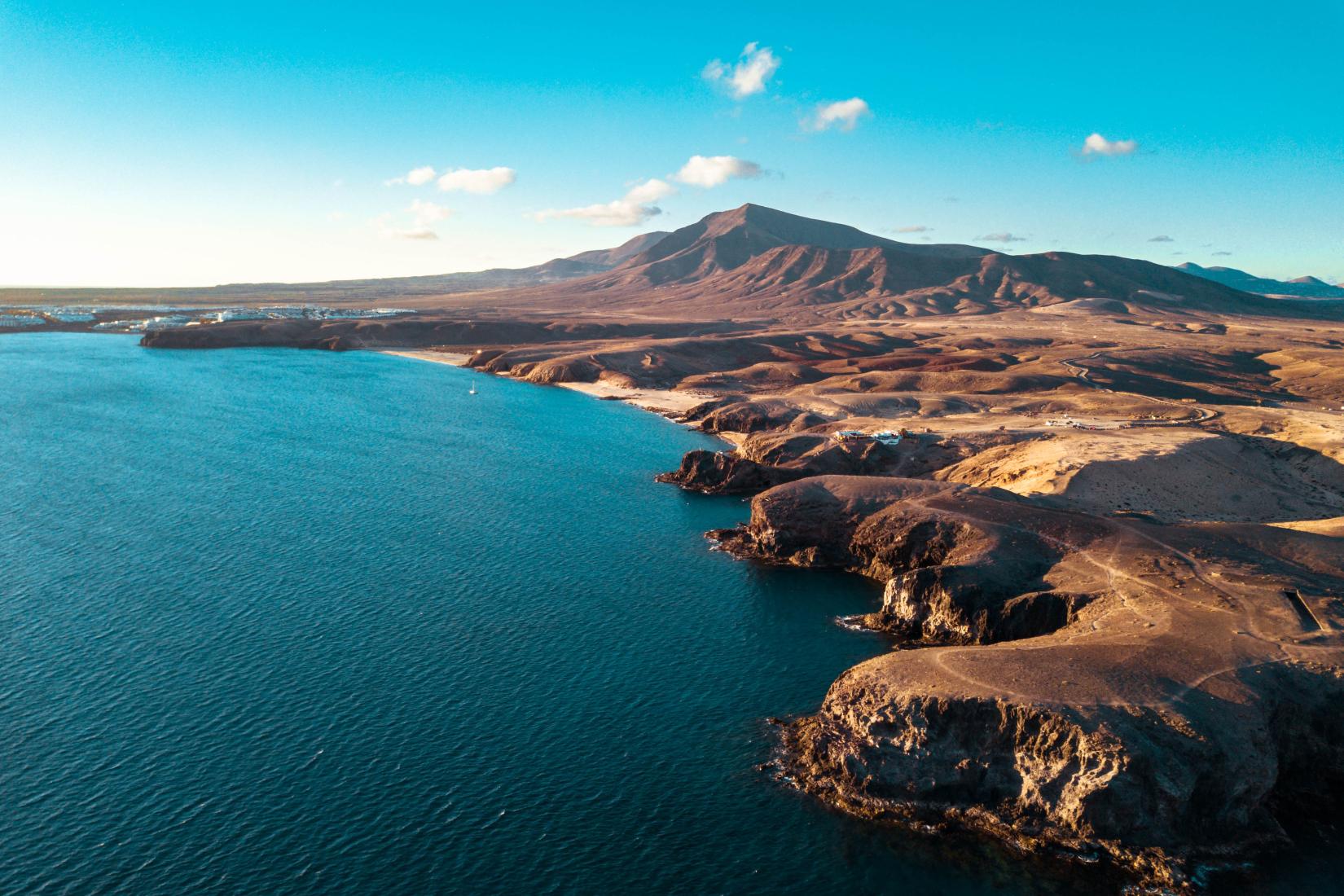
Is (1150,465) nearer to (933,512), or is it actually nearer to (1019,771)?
(933,512)

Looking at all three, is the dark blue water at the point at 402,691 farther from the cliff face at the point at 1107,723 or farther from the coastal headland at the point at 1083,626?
the coastal headland at the point at 1083,626

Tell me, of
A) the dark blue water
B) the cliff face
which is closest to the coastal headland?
the cliff face

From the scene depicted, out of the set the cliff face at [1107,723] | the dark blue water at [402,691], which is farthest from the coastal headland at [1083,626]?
the dark blue water at [402,691]

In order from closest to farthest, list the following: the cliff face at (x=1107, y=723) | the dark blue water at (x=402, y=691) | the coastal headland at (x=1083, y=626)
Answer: the dark blue water at (x=402, y=691) < the cliff face at (x=1107, y=723) < the coastal headland at (x=1083, y=626)

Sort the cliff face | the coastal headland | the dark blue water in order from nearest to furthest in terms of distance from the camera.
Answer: the dark blue water
the cliff face
the coastal headland

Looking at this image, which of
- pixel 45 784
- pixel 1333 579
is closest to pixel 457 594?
pixel 45 784

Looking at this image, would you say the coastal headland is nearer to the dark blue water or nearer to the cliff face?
the cliff face
